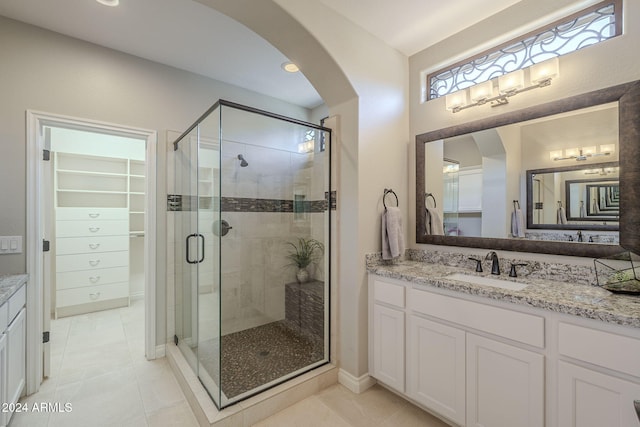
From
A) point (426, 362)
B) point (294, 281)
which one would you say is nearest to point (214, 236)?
point (294, 281)

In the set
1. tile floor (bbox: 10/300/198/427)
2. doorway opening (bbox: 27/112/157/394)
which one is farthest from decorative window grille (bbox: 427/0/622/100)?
tile floor (bbox: 10/300/198/427)

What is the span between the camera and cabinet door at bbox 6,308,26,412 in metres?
1.68

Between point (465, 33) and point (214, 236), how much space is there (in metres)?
2.49

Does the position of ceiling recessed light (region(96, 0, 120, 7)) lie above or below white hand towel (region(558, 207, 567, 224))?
above

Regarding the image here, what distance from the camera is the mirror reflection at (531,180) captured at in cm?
162

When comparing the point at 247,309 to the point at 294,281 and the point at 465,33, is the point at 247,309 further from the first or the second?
the point at 465,33

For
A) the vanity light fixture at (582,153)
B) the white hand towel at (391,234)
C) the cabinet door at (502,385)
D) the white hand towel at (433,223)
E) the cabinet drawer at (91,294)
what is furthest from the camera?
the cabinet drawer at (91,294)

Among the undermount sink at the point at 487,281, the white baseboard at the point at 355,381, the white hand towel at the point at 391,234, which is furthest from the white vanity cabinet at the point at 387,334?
the undermount sink at the point at 487,281

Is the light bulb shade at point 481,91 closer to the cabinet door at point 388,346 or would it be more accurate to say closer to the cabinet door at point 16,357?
the cabinet door at point 388,346

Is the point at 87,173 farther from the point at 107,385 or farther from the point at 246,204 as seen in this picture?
the point at 107,385

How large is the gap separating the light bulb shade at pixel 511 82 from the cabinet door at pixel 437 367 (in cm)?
161

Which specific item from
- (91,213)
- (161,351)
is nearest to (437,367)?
(161,351)

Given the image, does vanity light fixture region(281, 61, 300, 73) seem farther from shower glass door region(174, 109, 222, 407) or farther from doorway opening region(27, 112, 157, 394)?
doorway opening region(27, 112, 157, 394)

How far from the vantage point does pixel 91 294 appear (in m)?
3.69
